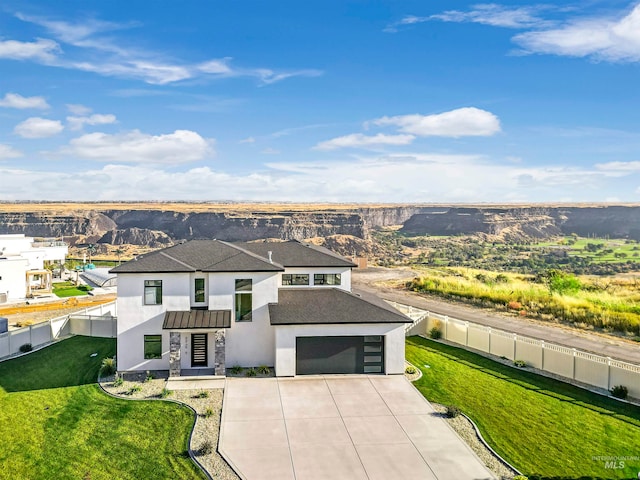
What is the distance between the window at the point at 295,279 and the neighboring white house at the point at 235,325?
453cm

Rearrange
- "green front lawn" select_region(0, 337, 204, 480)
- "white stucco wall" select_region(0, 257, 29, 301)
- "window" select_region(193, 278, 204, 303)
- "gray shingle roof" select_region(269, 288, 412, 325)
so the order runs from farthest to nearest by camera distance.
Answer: "white stucco wall" select_region(0, 257, 29, 301) < "window" select_region(193, 278, 204, 303) < "gray shingle roof" select_region(269, 288, 412, 325) < "green front lawn" select_region(0, 337, 204, 480)

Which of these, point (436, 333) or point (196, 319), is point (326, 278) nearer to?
point (436, 333)

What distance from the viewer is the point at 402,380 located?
23797 mm

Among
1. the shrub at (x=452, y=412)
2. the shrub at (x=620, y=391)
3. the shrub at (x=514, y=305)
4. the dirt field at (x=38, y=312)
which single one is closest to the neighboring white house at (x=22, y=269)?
the dirt field at (x=38, y=312)

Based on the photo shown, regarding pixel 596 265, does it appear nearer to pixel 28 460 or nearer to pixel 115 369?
pixel 115 369

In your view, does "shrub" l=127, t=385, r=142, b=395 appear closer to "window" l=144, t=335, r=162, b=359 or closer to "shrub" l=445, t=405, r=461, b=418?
"window" l=144, t=335, r=162, b=359

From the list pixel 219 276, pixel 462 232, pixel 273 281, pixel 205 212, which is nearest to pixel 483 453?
pixel 273 281

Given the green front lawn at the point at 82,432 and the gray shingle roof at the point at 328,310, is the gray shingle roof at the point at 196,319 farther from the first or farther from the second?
the green front lawn at the point at 82,432

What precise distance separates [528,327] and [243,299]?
79.7 ft

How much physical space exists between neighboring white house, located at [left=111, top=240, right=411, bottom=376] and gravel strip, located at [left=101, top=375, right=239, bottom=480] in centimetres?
146

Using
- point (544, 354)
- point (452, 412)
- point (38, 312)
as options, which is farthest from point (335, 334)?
point (38, 312)

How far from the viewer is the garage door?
24438 millimetres

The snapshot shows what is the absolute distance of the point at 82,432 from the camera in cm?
1862

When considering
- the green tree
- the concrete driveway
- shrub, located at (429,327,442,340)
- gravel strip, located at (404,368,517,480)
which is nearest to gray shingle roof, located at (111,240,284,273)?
the concrete driveway
